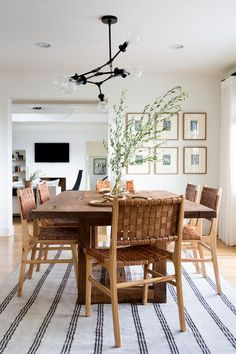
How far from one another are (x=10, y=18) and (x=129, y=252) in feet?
8.37

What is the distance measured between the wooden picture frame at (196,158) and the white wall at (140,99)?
2.7 inches

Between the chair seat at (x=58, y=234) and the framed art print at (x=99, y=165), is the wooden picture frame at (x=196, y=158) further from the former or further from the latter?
the framed art print at (x=99, y=165)

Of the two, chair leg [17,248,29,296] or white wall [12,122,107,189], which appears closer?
chair leg [17,248,29,296]

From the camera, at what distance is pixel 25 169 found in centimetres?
1116

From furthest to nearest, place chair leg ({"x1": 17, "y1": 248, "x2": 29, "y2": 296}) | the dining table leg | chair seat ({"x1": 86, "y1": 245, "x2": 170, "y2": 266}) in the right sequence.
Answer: chair leg ({"x1": 17, "y1": 248, "x2": 29, "y2": 296})
the dining table leg
chair seat ({"x1": 86, "y1": 245, "x2": 170, "y2": 266})

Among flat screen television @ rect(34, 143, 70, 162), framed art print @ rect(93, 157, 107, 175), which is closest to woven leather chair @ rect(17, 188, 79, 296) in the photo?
flat screen television @ rect(34, 143, 70, 162)

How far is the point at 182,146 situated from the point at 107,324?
11.6ft

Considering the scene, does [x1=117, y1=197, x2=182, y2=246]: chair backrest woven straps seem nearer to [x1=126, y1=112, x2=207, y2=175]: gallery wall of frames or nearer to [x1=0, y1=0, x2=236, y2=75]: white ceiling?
[x1=0, y1=0, x2=236, y2=75]: white ceiling

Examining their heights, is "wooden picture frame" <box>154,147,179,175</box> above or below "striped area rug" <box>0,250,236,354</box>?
above

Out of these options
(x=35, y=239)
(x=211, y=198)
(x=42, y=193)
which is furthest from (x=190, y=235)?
(x=42, y=193)

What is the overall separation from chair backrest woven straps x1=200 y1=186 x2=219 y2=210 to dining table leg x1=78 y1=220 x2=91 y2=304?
109 centimetres

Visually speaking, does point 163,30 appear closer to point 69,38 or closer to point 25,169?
point 69,38

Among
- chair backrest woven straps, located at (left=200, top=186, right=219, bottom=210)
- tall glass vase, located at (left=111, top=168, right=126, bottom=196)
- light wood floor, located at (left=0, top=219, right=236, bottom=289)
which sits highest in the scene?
tall glass vase, located at (left=111, top=168, right=126, bottom=196)

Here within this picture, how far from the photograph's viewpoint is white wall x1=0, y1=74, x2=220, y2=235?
5.17 m
